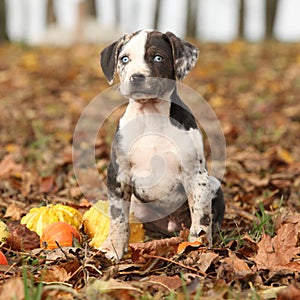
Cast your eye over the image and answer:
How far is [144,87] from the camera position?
10.3ft

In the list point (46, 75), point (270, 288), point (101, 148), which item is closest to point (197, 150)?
point (270, 288)

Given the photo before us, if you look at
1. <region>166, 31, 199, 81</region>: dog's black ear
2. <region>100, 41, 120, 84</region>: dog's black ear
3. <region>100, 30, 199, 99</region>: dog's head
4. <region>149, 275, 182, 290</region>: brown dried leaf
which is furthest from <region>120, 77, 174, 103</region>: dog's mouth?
<region>149, 275, 182, 290</region>: brown dried leaf

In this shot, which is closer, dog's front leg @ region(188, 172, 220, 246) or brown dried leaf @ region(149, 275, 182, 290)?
brown dried leaf @ region(149, 275, 182, 290)

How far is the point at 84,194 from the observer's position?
476cm

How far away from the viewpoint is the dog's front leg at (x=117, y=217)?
339 centimetres

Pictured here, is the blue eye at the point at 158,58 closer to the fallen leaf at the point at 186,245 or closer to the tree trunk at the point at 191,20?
the fallen leaf at the point at 186,245

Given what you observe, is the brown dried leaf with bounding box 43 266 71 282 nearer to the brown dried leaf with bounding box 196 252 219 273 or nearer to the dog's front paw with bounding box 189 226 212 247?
the brown dried leaf with bounding box 196 252 219 273

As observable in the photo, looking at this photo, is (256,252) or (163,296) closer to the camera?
(163,296)

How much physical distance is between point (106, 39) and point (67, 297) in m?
15.0

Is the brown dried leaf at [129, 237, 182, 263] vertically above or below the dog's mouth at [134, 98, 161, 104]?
below

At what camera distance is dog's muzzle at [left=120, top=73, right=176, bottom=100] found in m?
3.11

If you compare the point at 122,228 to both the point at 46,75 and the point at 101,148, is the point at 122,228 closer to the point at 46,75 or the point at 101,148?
the point at 101,148

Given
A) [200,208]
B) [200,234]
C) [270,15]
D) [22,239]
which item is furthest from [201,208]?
[270,15]

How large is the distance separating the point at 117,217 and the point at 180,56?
1.06 meters
